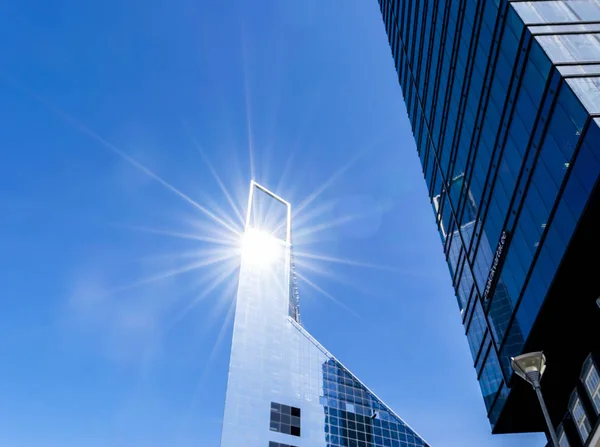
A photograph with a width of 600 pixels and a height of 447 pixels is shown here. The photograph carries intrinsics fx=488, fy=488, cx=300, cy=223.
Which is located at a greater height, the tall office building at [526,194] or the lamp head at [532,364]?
the tall office building at [526,194]

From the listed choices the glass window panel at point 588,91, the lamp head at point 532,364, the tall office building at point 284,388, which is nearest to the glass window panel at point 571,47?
the glass window panel at point 588,91

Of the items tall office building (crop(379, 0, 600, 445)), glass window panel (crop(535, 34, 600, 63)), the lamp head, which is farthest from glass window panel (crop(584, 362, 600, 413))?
glass window panel (crop(535, 34, 600, 63))

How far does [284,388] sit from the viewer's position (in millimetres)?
76000

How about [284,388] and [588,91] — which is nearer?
[588,91]

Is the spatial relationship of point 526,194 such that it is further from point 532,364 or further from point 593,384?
point 532,364

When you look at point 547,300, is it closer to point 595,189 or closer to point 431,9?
point 595,189

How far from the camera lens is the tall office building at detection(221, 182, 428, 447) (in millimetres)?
69312

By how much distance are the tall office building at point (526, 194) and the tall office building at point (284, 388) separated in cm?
3992

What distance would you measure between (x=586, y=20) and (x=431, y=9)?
19691 mm

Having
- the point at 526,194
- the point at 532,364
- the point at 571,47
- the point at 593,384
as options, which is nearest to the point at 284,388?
the point at 593,384

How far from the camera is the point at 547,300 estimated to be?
79.7ft

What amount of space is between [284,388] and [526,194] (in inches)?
2300

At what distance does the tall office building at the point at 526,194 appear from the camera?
72.6ft

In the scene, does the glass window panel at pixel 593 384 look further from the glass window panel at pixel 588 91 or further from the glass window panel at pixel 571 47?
the glass window panel at pixel 571 47
